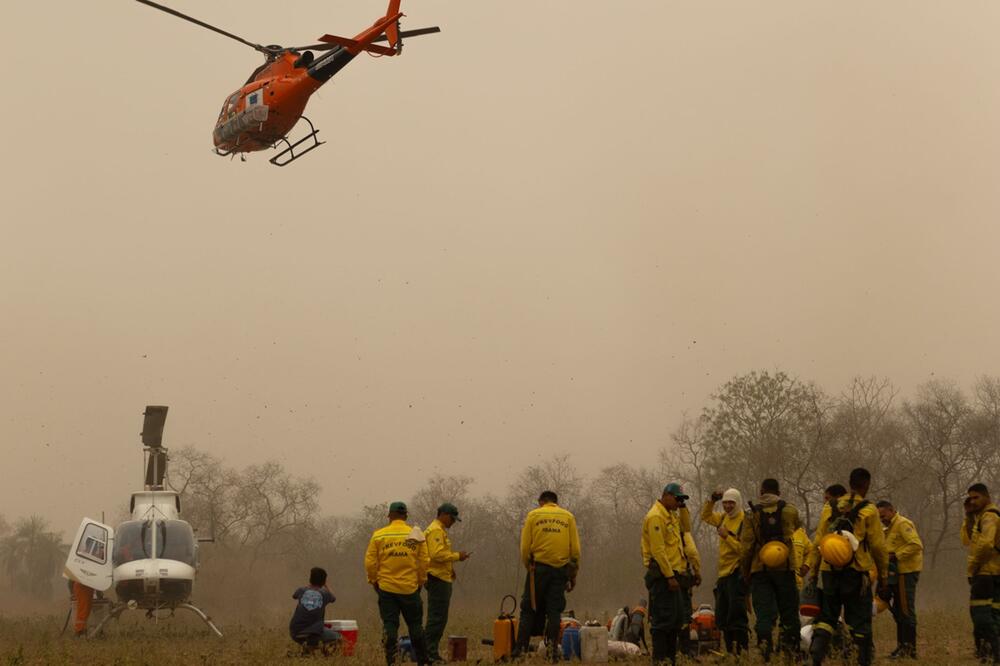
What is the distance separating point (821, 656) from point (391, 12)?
1997 cm

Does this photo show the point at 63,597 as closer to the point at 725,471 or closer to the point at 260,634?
the point at 725,471

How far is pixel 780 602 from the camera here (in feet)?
42.6

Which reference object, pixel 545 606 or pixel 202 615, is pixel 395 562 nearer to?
pixel 545 606

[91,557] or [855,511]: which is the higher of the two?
[855,511]

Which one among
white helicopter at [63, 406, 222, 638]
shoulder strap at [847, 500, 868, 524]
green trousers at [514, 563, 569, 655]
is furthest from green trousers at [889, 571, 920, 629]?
white helicopter at [63, 406, 222, 638]

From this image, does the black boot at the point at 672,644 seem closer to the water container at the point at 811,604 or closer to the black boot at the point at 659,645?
the black boot at the point at 659,645

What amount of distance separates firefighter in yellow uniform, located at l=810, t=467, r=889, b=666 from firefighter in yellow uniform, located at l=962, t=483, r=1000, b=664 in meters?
1.62

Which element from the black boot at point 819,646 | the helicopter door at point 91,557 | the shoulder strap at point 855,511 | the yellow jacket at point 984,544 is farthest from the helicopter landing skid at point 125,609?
the yellow jacket at point 984,544

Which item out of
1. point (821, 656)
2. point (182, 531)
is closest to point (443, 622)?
point (821, 656)

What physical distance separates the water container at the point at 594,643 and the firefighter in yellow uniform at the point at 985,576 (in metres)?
4.29

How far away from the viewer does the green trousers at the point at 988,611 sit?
12562mm

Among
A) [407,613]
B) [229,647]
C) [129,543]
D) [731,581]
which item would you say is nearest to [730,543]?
[731,581]

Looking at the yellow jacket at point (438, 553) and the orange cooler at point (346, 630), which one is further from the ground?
the yellow jacket at point (438, 553)

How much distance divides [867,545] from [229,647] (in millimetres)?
10642
